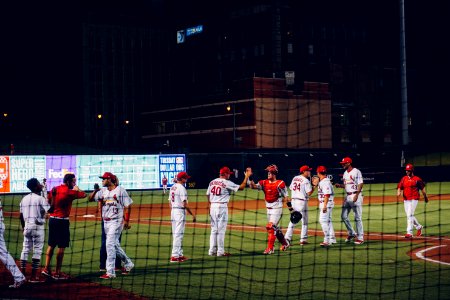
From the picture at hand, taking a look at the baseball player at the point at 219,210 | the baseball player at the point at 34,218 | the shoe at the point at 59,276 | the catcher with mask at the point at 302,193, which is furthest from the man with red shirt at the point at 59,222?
the catcher with mask at the point at 302,193

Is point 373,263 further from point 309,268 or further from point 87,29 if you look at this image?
point 87,29

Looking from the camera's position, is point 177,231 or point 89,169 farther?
point 89,169

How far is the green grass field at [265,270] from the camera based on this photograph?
10.4 meters

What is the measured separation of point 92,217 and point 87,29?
54.1 m

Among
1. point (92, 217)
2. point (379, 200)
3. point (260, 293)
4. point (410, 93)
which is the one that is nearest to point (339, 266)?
point (260, 293)

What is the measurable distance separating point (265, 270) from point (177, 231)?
2289mm

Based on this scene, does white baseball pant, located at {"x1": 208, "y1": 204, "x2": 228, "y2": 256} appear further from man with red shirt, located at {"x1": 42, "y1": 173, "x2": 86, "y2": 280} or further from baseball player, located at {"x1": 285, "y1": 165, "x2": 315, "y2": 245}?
man with red shirt, located at {"x1": 42, "y1": 173, "x2": 86, "y2": 280}

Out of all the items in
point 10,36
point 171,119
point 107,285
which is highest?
point 10,36

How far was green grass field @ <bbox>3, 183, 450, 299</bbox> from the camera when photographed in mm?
10383

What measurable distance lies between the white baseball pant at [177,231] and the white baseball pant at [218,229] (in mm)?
883

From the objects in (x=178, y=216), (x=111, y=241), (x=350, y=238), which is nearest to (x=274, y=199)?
(x=178, y=216)

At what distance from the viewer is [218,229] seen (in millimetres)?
14227

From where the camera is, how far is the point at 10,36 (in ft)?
226

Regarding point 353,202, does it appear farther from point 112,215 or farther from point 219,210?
point 112,215
